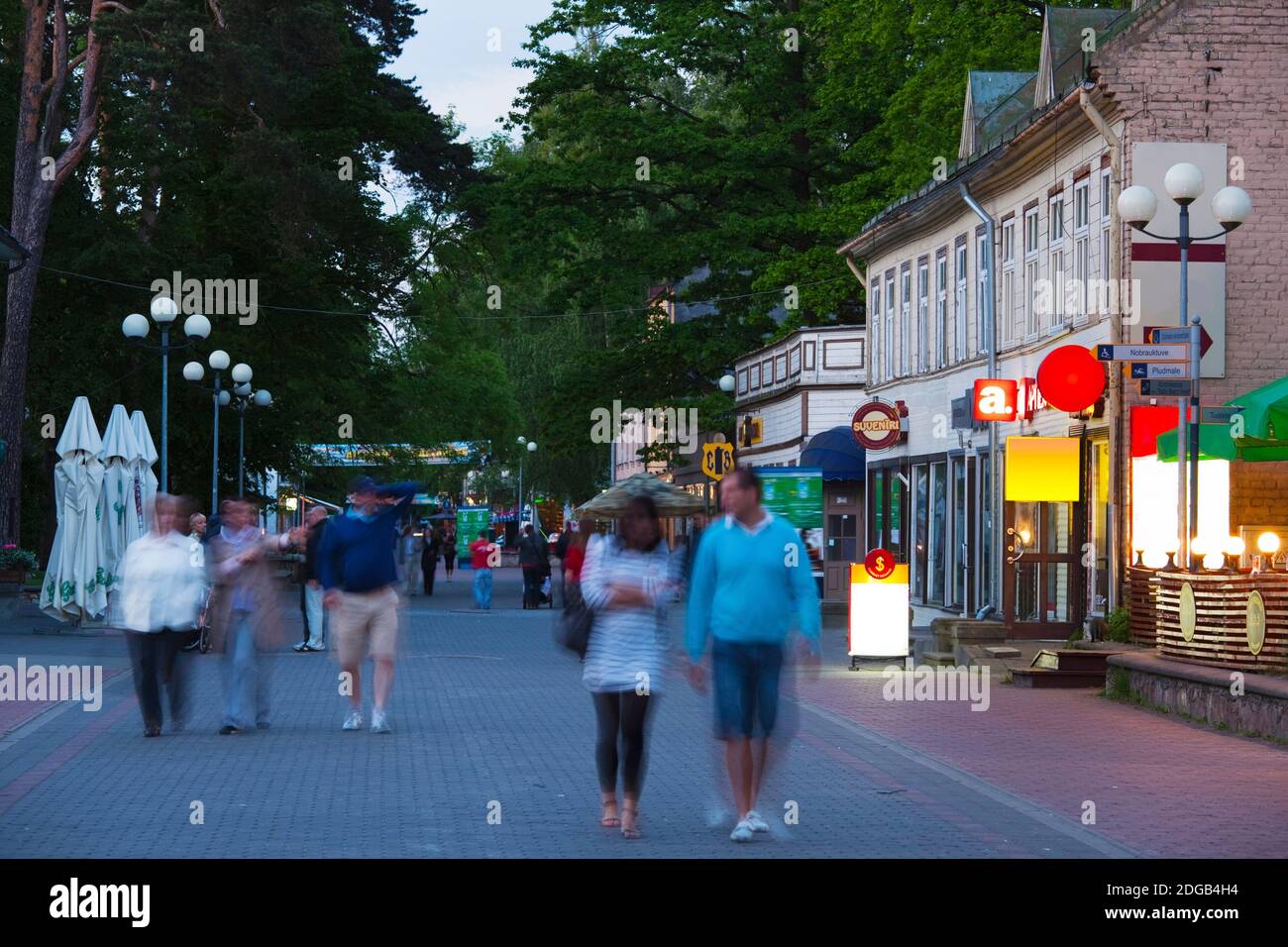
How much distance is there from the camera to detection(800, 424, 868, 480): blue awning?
43.8 m

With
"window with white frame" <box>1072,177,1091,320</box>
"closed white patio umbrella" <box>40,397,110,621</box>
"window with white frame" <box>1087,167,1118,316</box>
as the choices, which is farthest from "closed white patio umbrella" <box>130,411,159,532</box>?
"window with white frame" <box>1087,167,1118,316</box>

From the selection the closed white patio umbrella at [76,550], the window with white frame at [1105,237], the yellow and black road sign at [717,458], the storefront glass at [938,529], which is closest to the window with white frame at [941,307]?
the storefront glass at [938,529]

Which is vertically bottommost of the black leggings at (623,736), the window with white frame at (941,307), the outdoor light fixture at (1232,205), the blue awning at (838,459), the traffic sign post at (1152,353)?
the black leggings at (623,736)

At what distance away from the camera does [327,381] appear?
47.9 metres

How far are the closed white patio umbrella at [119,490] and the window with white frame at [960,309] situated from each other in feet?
43.0

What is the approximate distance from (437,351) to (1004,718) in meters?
49.8

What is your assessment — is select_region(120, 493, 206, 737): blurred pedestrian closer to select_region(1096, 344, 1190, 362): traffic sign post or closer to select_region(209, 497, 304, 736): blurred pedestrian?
select_region(209, 497, 304, 736): blurred pedestrian

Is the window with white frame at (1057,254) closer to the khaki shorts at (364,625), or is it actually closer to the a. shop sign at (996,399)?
the a. shop sign at (996,399)

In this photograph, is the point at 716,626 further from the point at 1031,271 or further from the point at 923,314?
the point at 923,314

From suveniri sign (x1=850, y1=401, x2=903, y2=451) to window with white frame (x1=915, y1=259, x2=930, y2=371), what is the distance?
3003 millimetres

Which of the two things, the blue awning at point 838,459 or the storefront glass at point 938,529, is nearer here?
the storefront glass at point 938,529

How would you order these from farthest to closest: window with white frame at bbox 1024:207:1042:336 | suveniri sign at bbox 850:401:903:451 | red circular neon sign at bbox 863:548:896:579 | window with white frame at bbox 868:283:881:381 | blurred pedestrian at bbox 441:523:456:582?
1. blurred pedestrian at bbox 441:523:456:582
2. window with white frame at bbox 868:283:881:381
3. suveniri sign at bbox 850:401:903:451
4. window with white frame at bbox 1024:207:1042:336
5. red circular neon sign at bbox 863:548:896:579

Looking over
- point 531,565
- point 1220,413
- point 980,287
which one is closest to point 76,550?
point 980,287

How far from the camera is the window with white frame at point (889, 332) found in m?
39.8
